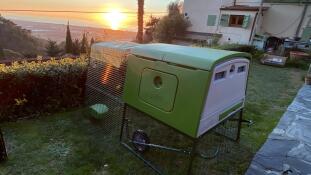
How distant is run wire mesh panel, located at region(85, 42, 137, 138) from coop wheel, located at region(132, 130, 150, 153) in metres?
0.39

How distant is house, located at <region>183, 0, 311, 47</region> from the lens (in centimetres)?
1611

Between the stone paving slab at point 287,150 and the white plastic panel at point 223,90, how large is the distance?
96 cm

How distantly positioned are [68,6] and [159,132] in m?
12.1

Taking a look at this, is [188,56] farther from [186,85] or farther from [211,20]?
[211,20]

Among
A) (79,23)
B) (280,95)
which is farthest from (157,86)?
(79,23)

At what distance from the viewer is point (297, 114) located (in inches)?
196

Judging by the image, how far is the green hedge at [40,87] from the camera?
355 centimetres

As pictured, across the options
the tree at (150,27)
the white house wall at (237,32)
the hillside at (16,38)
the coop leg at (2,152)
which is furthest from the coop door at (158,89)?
the hillside at (16,38)

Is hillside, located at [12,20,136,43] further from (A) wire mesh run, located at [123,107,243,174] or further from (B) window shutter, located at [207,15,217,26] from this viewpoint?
(A) wire mesh run, located at [123,107,243,174]

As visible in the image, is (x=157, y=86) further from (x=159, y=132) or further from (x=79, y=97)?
(x=79, y=97)

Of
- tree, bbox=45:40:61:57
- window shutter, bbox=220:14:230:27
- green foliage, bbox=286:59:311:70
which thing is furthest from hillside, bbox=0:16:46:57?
green foliage, bbox=286:59:311:70

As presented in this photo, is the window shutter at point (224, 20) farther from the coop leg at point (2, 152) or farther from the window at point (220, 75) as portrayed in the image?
the coop leg at point (2, 152)

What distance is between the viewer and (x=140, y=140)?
318 centimetres

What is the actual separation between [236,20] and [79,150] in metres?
18.2
